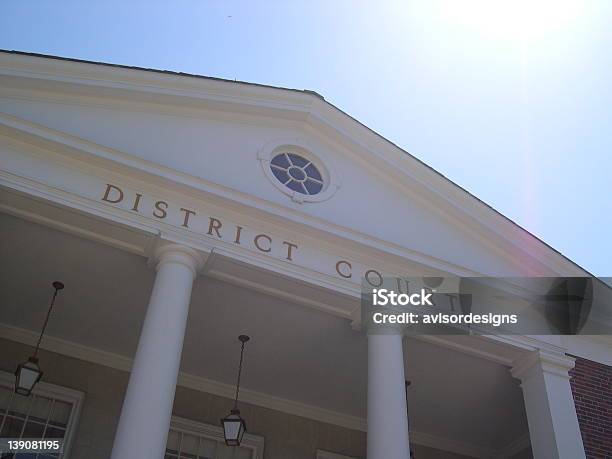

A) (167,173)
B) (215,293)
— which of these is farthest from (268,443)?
(167,173)

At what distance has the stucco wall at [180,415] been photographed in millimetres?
11133

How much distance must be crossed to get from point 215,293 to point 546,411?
17.6 ft

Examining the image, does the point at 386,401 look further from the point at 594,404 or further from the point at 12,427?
the point at 12,427

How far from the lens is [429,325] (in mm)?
10688

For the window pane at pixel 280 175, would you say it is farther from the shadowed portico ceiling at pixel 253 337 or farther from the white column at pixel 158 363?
the white column at pixel 158 363

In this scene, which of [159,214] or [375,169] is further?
[375,169]

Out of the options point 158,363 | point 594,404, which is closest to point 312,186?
point 158,363

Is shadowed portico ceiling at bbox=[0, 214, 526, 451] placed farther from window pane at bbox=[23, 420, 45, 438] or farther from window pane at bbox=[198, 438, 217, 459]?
window pane at bbox=[23, 420, 45, 438]

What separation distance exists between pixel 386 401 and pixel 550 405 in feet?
9.83

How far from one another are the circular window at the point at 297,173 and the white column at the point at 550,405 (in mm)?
4423

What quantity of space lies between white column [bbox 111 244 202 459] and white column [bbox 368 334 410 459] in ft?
9.04

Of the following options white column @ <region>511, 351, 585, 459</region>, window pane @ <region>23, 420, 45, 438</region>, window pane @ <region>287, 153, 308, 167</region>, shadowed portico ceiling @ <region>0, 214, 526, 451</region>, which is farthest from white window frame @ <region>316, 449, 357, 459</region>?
window pane @ <region>287, 153, 308, 167</region>

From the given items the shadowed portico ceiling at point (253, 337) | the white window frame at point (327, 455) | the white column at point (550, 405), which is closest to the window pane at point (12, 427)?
the shadowed portico ceiling at point (253, 337)

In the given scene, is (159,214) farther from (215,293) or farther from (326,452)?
(326,452)
